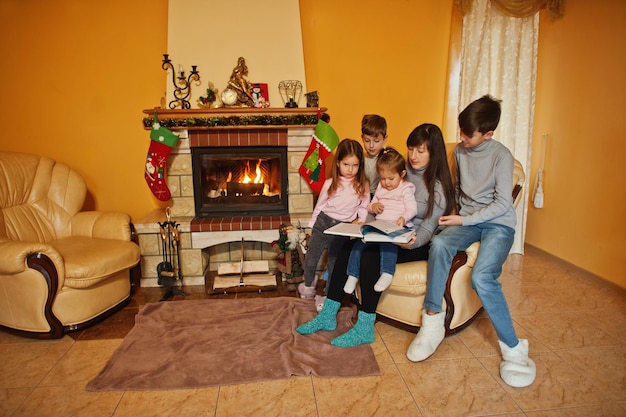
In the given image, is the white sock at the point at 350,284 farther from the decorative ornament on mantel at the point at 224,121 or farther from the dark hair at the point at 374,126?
the decorative ornament on mantel at the point at 224,121

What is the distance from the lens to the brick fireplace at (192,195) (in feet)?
9.80

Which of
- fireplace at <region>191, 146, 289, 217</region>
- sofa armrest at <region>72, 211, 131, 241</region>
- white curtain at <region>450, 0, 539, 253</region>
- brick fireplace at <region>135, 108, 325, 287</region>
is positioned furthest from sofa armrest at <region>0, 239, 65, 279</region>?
white curtain at <region>450, 0, 539, 253</region>

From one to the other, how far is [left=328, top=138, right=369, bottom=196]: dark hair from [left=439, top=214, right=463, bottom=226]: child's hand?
562 millimetres

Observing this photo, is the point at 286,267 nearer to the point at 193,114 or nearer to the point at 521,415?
the point at 193,114

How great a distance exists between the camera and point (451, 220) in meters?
2.06

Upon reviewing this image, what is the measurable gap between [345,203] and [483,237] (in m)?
0.85

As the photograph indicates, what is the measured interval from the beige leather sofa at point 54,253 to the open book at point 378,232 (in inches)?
57.8

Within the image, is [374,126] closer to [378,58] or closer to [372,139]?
[372,139]

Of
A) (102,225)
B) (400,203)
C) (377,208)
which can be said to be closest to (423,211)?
(400,203)

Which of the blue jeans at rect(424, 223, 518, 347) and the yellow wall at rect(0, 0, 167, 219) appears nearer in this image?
the blue jeans at rect(424, 223, 518, 347)

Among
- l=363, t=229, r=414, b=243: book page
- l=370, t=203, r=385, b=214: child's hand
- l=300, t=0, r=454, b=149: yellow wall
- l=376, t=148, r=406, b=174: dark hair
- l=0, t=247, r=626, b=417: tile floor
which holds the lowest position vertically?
l=0, t=247, r=626, b=417: tile floor

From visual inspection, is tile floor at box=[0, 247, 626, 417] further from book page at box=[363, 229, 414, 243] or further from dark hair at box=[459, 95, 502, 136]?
dark hair at box=[459, 95, 502, 136]

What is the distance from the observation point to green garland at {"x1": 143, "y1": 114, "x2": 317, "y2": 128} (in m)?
2.98

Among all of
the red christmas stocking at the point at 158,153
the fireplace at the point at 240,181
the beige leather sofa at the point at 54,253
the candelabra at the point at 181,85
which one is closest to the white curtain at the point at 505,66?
the fireplace at the point at 240,181
